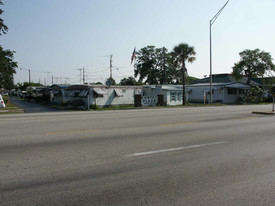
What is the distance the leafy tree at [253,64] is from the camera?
49.3 meters

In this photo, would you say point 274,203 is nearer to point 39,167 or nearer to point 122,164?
point 122,164

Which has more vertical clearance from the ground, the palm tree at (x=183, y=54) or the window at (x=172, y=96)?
the palm tree at (x=183, y=54)

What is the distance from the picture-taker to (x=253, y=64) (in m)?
50.4

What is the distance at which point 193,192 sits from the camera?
379cm

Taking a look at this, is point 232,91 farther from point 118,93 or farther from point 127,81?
point 127,81

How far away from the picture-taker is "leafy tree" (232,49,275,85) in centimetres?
4931

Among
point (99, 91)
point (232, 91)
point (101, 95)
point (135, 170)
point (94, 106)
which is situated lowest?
point (135, 170)

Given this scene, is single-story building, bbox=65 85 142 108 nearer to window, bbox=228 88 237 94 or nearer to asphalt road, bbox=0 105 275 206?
asphalt road, bbox=0 105 275 206

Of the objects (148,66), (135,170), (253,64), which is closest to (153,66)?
(148,66)

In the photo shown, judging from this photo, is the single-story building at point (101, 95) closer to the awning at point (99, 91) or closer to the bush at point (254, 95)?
the awning at point (99, 91)

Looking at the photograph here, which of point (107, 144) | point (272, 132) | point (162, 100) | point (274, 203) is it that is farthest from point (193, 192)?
point (162, 100)

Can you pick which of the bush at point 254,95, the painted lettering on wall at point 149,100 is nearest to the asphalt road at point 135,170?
the painted lettering on wall at point 149,100

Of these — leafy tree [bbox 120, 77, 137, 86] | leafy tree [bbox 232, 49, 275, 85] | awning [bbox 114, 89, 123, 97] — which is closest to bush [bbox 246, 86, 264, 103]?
leafy tree [bbox 232, 49, 275, 85]

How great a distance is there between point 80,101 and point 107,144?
72.4ft
